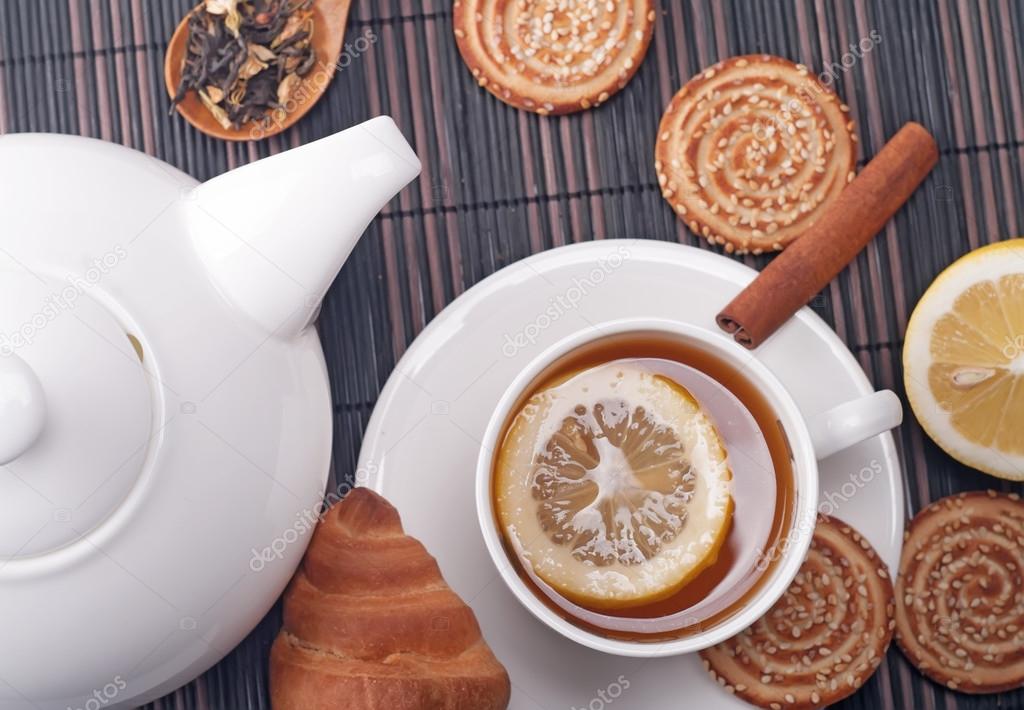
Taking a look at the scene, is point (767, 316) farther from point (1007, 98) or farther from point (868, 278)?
point (1007, 98)

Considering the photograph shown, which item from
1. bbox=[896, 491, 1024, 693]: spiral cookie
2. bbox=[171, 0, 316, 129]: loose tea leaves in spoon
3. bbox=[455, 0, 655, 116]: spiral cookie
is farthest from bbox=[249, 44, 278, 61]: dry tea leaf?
bbox=[896, 491, 1024, 693]: spiral cookie

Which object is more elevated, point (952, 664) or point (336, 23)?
point (336, 23)

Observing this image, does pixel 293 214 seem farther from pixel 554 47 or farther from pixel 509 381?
pixel 554 47

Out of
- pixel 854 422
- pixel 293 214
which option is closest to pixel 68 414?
pixel 293 214

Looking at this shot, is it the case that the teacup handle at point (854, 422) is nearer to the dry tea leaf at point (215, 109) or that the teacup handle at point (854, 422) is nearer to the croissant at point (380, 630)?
the croissant at point (380, 630)

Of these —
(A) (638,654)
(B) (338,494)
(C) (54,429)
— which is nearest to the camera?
(C) (54,429)

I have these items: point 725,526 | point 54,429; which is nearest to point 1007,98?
point 725,526

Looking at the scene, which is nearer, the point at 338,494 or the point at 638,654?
the point at 638,654

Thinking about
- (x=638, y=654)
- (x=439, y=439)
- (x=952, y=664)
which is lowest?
(x=952, y=664)
